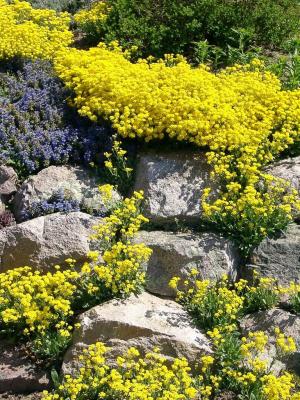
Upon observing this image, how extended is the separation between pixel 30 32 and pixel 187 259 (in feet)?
13.6

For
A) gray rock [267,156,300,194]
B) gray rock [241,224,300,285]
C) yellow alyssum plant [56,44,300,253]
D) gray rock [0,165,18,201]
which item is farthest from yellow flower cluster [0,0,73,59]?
gray rock [241,224,300,285]

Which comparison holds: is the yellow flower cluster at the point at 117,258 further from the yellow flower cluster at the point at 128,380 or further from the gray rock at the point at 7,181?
the gray rock at the point at 7,181

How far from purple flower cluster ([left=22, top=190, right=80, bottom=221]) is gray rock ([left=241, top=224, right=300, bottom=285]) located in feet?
5.88

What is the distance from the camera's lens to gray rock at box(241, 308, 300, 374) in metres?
5.70

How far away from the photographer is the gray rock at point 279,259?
20.5ft

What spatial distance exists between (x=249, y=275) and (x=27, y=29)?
14.8ft

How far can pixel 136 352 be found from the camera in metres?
5.28

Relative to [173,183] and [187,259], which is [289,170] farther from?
[187,259]

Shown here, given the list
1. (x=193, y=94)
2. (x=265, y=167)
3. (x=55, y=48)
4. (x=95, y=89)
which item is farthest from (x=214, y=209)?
(x=55, y=48)

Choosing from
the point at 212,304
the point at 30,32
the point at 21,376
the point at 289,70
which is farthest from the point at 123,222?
the point at 30,32

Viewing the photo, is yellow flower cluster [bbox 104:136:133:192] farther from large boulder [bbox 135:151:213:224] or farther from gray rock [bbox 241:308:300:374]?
gray rock [bbox 241:308:300:374]

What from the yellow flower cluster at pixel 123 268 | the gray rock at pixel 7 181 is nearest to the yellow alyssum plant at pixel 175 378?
the yellow flower cluster at pixel 123 268

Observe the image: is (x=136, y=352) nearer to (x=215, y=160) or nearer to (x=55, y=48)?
(x=215, y=160)

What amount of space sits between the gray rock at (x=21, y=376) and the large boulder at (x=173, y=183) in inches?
72.2
